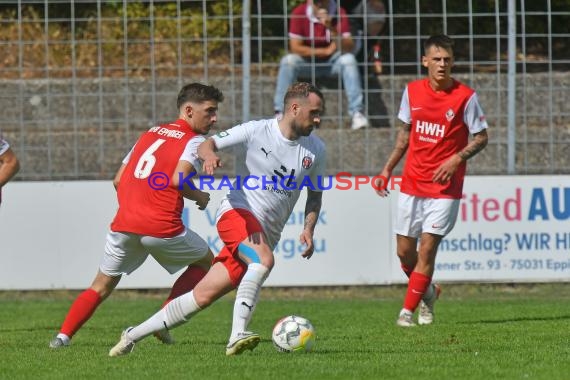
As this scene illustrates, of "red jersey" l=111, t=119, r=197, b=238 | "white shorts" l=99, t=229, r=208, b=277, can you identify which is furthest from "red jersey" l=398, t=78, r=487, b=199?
"red jersey" l=111, t=119, r=197, b=238

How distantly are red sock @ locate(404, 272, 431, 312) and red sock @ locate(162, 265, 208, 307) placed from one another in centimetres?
211

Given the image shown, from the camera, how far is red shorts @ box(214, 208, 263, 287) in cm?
813

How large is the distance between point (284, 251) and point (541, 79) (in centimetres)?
395

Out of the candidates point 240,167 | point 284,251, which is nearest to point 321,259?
point 284,251

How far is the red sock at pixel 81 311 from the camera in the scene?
9.16m

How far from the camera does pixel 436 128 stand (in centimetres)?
1073

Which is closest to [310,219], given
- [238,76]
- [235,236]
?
[235,236]

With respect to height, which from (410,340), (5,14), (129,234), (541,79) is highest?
(5,14)

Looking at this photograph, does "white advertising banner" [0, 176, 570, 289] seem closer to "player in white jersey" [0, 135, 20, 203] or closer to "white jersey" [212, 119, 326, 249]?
"player in white jersey" [0, 135, 20, 203]

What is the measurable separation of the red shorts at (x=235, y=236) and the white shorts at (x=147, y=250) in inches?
26.7

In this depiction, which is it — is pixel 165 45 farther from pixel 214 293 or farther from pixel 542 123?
pixel 214 293

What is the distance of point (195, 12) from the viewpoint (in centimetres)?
1591

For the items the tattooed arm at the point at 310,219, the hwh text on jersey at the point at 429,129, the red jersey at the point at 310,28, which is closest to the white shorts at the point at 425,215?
the hwh text on jersey at the point at 429,129

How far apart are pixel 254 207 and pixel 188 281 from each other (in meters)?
1.24
